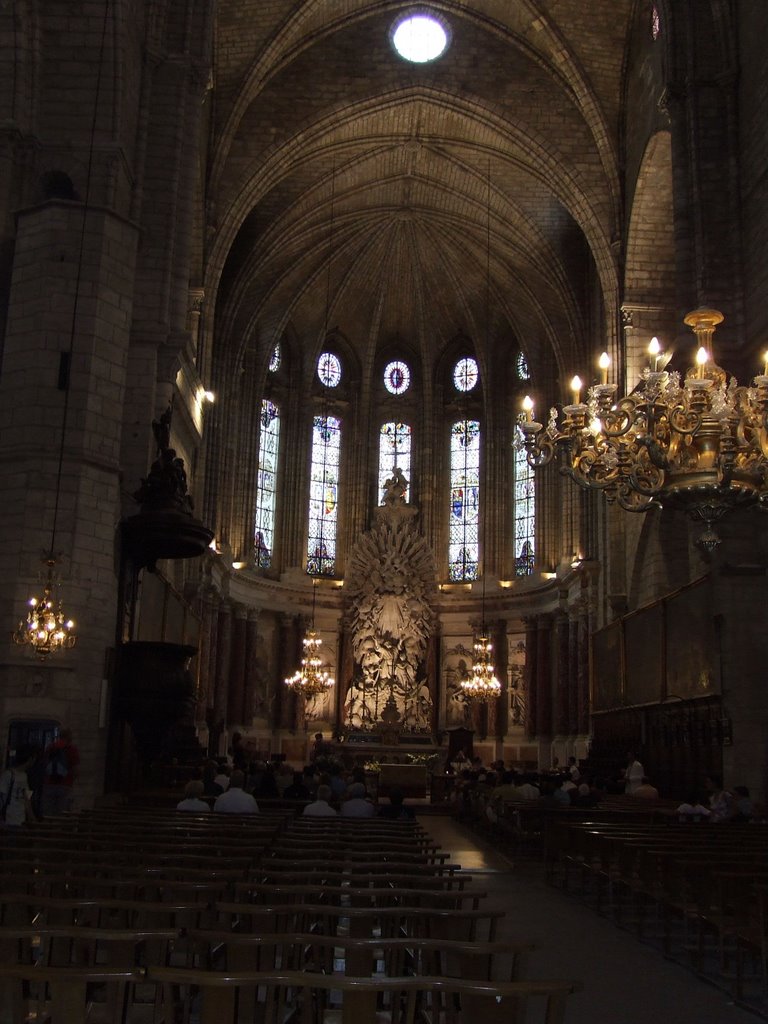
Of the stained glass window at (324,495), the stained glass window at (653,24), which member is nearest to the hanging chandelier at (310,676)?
the stained glass window at (324,495)

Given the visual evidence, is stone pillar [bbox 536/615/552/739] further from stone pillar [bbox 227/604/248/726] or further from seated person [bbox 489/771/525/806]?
seated person [bbox 489/771/525/806]

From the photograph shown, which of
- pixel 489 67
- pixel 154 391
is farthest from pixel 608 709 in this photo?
pixel 489 67

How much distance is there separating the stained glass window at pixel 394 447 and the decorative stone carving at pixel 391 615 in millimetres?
2196

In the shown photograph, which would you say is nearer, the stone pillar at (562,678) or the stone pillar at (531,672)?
the stone pillar at (562,678)

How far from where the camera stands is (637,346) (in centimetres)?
2359

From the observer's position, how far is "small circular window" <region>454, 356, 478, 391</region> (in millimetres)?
34878

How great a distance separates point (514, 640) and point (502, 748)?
10.5 ft

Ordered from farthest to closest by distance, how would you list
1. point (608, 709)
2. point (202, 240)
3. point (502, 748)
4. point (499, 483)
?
point (499, 483), point (502, 748), point (202, 240), point (608, 709)

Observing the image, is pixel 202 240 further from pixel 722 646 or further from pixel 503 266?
pixel 722 646

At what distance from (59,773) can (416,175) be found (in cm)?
2296

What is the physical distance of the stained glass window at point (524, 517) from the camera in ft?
107

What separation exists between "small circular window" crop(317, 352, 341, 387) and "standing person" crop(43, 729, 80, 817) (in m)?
24.9

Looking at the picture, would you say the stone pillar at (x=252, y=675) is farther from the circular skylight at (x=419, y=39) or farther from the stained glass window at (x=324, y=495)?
the circular skylight at (x=419, y=39)

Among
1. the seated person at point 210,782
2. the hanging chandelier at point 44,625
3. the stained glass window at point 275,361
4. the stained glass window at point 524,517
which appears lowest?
the seated person at point 210,782
